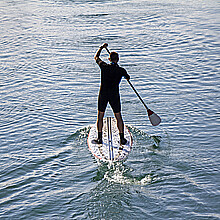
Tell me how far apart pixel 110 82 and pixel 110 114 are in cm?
338

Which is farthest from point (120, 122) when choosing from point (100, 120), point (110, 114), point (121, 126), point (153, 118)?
point (110, 114)

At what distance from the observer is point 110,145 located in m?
9.81

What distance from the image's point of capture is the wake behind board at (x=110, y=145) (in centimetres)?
935

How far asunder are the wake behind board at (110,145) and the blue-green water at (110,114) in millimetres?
335

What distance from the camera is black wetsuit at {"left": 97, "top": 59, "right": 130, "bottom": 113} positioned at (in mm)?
9078

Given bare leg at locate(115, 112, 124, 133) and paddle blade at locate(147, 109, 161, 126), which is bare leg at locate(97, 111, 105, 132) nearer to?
bare leg at locate(115, 112, 124, 133)

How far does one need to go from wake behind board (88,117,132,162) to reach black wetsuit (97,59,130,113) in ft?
3.17

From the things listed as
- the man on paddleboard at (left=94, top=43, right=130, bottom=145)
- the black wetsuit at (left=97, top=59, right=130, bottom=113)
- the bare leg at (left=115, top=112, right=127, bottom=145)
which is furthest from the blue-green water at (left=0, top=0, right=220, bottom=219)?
the black wetsuit at (left=97, top=59, right=130, bottom=113)

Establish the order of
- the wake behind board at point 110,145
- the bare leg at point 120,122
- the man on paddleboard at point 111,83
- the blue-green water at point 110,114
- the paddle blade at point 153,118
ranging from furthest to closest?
the paddle blade at point 153,118 < the bare leg at point 120,122 < the wake behind board at point 110,145 < the man on paddleboard at point 111,83 < the blue-green water at point 110,114

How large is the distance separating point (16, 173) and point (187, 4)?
2325 cm

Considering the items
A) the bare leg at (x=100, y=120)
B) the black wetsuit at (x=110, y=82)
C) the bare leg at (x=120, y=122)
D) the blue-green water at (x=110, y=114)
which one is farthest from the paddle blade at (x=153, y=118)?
the bare leg at (x=100, y=120)

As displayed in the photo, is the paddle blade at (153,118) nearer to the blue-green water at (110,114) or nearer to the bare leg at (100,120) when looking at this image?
the blue-green water at (110,114)

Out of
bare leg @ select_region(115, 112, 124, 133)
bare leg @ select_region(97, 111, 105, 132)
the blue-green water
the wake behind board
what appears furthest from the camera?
bare leg @ select_region(97, 111, 105, 132)

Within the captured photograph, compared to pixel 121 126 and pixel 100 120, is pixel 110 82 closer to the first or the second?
pixel 100 120
